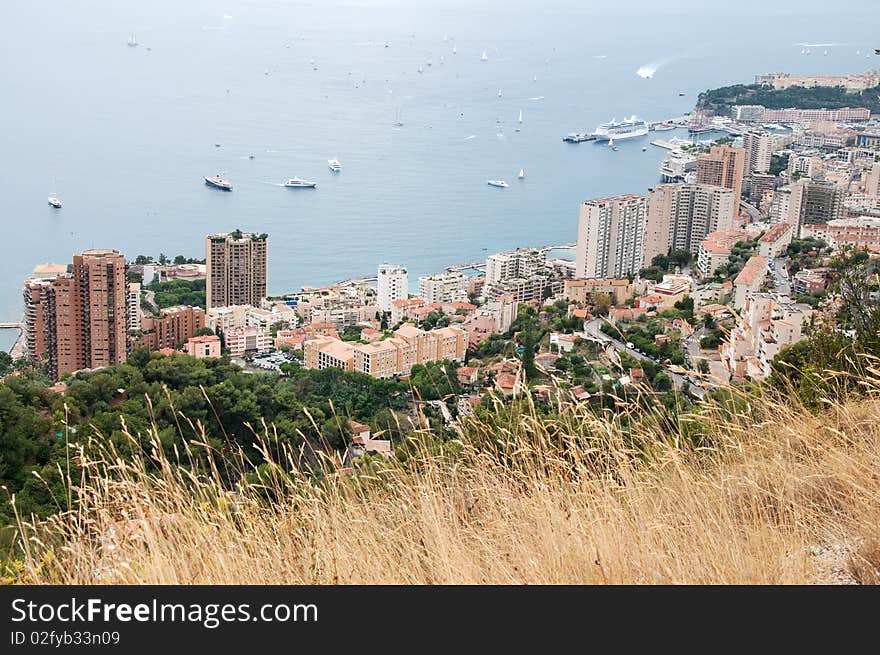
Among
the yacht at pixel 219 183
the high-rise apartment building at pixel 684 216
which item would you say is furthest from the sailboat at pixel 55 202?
the high-rise apartment building at pixel 684 216

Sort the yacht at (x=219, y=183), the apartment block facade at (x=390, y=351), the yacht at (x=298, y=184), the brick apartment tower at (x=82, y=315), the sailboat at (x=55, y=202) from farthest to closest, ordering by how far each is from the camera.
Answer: the yacht at (x=298, y=184)
the yacht at (x=219, y=183)
the sailboat at (x=55, y=202)
the brick apartment tower at (x=82, y=315)
the apartment block facade at (x=390, y=351)

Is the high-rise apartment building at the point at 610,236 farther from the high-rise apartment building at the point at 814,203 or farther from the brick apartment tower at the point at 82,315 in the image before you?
the brick apartment tower at the point at 82,315

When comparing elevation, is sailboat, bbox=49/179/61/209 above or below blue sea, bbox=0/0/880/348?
below

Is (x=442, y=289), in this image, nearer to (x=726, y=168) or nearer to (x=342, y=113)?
(x=726, y=168)

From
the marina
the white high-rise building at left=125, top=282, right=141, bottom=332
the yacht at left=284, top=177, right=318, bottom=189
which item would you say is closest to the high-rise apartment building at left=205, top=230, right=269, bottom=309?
the white high-rise building at left=125, top=282, right=141, bottom=332

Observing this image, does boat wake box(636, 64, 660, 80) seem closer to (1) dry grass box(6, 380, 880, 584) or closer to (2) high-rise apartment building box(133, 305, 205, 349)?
(2) high-rise apartment building box(133, 305, 205, 349)

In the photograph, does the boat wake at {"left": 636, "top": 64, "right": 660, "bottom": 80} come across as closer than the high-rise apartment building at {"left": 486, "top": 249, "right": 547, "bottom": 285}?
No
